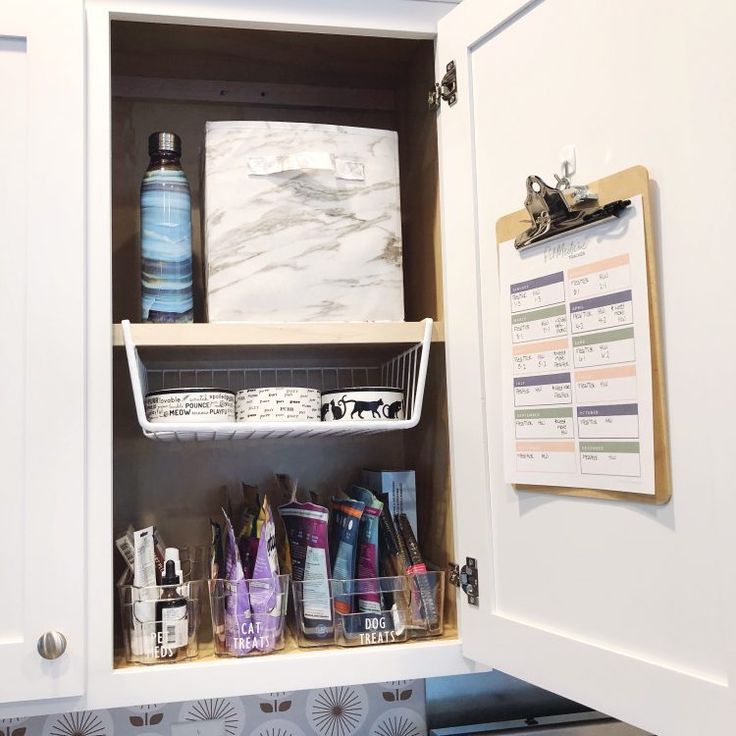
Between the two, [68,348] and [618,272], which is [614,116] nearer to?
[618,272]

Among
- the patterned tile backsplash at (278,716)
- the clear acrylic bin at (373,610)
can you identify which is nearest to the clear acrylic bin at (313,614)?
the clear acrylic bin at (373,610)

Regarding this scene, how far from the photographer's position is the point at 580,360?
787 mm

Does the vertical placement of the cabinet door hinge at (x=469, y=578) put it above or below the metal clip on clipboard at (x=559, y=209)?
below

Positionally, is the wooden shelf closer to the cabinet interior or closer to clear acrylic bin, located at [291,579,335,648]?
the cabinet interior

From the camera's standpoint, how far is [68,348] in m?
0.92

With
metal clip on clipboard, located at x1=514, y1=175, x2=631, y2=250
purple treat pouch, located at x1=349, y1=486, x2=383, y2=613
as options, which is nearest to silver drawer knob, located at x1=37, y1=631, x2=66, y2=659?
purple treat pouch, located at x1=349, y1=486, x2=383, y2=613

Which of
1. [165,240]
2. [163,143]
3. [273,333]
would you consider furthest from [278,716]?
[163,143]

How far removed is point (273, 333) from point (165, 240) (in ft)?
0.63

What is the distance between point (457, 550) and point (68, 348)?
0.54 meters

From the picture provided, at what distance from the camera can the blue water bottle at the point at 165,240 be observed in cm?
103

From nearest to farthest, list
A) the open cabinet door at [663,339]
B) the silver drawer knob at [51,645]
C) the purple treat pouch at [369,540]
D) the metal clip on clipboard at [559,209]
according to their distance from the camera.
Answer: the open cabinet door at [663,339] < the metal clip on clipboard at [559,209] < the silver drawer knob at [51,645] < the purple treat pouch at [369,540]

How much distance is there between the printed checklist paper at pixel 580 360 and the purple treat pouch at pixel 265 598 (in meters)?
0.33

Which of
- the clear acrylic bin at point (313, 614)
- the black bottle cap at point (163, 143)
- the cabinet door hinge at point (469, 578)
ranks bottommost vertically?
the clear acrylic bin at point (313, 614)

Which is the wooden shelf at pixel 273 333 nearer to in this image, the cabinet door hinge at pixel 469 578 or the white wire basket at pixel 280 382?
the white wire basket at pixel 280 382
